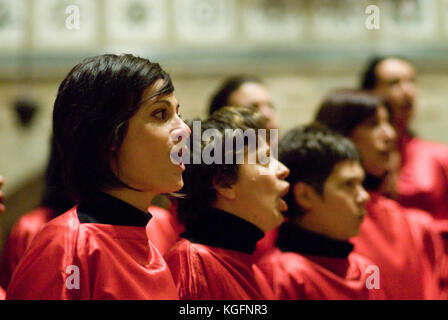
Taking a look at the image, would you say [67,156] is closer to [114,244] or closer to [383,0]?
[114,244]

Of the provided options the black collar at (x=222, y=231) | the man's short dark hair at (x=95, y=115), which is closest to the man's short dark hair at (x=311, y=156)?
the black collar at (x=222, y=231)

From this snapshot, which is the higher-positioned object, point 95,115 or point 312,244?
point 95,115

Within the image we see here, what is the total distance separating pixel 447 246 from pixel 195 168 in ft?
4.79

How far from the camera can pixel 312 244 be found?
2.16 metres

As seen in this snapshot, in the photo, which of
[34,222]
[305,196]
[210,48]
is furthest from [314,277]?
[210,48]

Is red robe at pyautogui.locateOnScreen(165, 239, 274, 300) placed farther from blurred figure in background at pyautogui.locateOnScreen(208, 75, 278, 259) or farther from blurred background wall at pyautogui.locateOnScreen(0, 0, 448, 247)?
blurred background wall at pyautogui.locateOnScreen(0, 0, 448, 247)

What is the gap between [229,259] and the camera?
68.8 inches

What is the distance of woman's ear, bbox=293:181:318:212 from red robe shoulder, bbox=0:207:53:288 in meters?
0.96

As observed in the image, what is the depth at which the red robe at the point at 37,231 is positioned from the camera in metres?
2.13

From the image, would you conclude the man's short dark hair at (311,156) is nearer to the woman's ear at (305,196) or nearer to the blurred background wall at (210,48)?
the woman's ear at (305,196)

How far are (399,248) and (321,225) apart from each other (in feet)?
1.75

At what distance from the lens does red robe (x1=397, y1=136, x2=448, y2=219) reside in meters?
2.96

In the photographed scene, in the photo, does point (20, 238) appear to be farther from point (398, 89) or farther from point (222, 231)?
point (398, 89)
